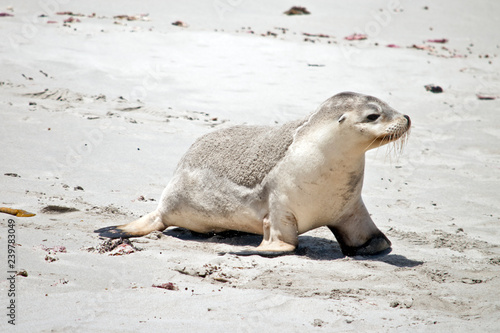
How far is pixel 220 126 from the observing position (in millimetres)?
8695

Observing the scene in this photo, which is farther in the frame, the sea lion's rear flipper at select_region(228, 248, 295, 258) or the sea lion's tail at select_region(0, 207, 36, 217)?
the sea lion's tail at select_region(0, 207, 36, 217)

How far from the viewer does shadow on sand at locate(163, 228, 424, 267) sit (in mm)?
4941

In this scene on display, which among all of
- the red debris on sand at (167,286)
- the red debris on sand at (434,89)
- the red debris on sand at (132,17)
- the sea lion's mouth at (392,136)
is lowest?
the red debris on sand at (434,89)

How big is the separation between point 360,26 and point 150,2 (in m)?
5.79

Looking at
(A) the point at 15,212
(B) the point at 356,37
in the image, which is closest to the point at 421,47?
(B) the point at 356,37

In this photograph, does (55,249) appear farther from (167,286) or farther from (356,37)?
(356,37)

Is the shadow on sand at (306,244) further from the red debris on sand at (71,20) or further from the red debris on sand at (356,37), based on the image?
the red debris on sand at (356,37)

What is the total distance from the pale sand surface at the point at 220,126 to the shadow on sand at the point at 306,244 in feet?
0.10

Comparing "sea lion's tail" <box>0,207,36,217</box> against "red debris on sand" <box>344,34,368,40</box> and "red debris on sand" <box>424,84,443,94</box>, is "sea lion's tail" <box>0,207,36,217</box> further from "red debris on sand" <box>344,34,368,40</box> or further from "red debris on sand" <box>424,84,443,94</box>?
"red debris on sand" <box>344,34,368,40</box>

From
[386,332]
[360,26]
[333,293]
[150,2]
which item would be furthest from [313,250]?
[150,2]

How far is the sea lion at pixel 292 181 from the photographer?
4844 mm

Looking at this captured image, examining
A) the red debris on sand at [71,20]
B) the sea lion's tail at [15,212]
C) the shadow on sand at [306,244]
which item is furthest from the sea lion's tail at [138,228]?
the red debris on sand at [71,20]

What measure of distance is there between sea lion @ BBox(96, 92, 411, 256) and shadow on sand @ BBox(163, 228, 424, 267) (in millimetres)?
84

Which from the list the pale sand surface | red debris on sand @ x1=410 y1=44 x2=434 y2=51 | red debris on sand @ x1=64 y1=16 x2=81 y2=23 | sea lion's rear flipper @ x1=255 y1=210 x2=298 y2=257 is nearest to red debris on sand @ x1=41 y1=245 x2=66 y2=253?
the pale sand surface
